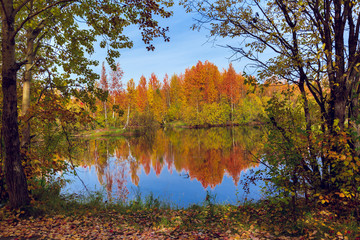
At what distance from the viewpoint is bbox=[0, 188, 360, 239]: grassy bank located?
5145 mm

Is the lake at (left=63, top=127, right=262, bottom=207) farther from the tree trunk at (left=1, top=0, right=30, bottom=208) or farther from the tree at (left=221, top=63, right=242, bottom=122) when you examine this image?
the tree at (left=221, top=63, right=242, bottom=122)

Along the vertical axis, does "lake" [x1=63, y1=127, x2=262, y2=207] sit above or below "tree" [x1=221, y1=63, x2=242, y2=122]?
below

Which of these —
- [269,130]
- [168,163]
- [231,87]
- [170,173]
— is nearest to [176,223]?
[269,130]

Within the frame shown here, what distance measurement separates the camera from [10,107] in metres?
5.75

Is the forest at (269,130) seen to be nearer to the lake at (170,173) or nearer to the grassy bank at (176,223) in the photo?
the grassy bank at (176,223)

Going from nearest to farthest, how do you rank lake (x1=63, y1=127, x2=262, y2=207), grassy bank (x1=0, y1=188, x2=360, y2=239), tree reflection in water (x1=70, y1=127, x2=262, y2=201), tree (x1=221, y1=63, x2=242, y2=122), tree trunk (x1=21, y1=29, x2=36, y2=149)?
grassy bank (x1=0, y1=188, x2=360, y2=239) → tree trunk (x1=21, y1=29, x2=36, y2=149) → lake (x1=63, y1=127, x2=262, y2=207) → tree reflection in water (x1=70, y1=127, x2=262, y2=201) → tree (x1=221, y1=63, x2=242, y2=122)

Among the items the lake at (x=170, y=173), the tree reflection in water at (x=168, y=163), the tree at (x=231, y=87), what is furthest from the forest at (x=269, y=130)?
the tree at (x=231, y=87)

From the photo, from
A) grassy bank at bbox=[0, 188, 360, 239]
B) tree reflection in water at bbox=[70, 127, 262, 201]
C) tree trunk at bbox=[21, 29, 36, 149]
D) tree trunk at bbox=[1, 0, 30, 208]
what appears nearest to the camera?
grassy bank at bbox=[0, 188, 360, 239]

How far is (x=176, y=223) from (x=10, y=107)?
5204mm

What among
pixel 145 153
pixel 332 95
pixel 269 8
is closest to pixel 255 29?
pixel 269 8

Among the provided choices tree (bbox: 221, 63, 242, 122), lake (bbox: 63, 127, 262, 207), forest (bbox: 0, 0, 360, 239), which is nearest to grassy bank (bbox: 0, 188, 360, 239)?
forest (bbox: 0, 0, 360, 239)

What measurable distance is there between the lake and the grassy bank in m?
2.11

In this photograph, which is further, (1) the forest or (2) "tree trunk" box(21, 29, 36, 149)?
(2) "tree trunk" box(21, 29, 36, 149)

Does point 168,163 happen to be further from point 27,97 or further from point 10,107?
point 10,107
